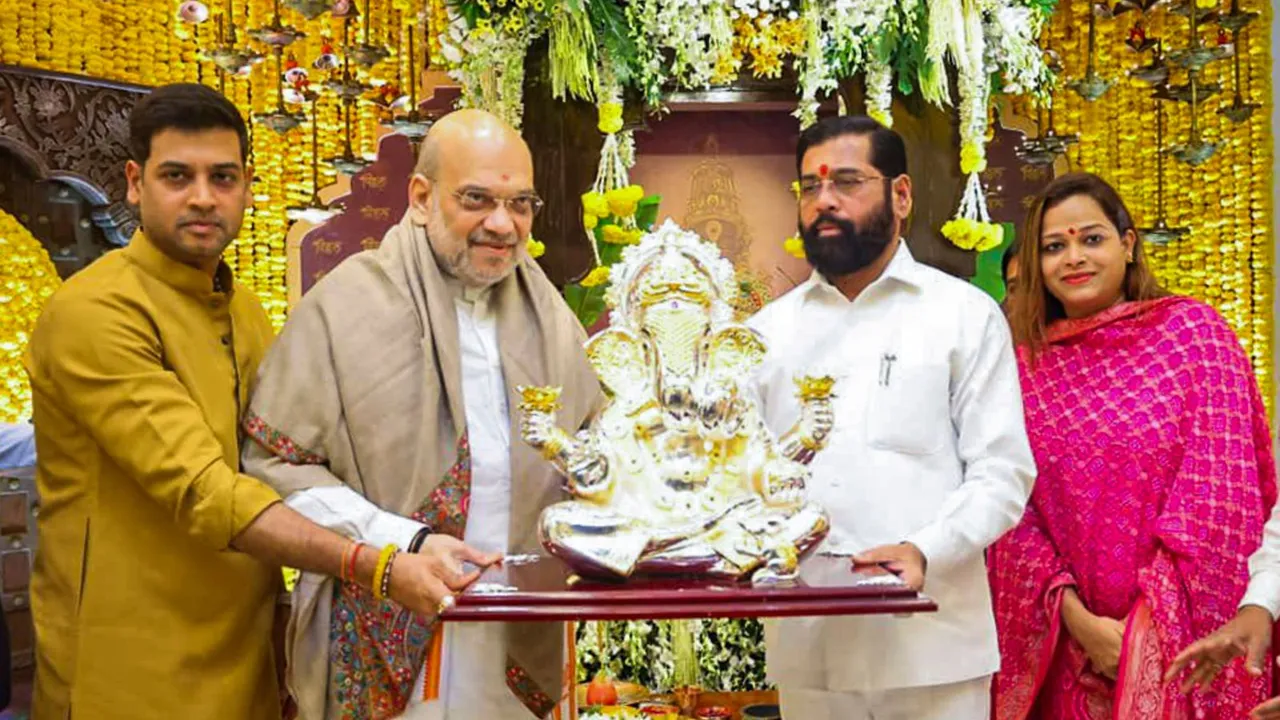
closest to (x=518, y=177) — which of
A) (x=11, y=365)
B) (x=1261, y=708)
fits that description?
(x=1261, y=708)

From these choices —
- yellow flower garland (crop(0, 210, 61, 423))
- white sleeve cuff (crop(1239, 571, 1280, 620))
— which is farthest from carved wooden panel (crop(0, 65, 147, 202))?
white sleeve cuff (crop(1239, 571, 1280, 620))

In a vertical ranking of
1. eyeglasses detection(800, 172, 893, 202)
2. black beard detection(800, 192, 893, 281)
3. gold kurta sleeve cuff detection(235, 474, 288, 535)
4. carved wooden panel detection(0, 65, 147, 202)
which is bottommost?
gold kurta sleeve cuff detection(235, 474, 288, 535)

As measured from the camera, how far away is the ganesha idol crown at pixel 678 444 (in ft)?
8.32

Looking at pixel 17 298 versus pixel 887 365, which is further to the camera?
pixel 17 298

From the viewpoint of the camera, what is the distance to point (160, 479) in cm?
262

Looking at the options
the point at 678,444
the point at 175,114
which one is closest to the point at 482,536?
the point at 678,444

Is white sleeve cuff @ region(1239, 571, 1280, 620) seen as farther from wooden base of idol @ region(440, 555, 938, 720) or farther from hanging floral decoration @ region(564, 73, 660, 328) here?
hanging floral decoration @ region(564, 73, 660, 328)

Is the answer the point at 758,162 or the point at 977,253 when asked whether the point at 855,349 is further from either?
the point at 758,162

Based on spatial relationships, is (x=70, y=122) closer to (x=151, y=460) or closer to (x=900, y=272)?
(x=151, y=460)

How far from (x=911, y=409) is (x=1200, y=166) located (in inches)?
192

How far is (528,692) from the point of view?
9.06 feet

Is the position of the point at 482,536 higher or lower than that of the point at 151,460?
lower

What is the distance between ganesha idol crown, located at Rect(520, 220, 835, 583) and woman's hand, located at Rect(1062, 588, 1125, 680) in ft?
3.40

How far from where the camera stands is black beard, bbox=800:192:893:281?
3.11m
